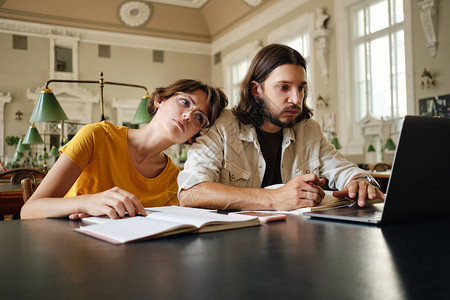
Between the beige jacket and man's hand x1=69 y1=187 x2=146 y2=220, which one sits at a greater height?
the beige jacket

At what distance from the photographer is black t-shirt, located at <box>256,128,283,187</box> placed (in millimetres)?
1928

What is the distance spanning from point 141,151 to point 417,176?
1241mm

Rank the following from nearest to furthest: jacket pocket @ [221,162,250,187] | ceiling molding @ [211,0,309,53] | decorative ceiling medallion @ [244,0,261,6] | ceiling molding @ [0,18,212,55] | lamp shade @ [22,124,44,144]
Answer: jacket pocket @ [221,162,250,187] → lamp shade @ [22,124,44,144] → ceiling molding @ [211,0,309,53] → decorative ceiling medallion @ [244,0,261,6] → ceiling molding @ [0,18,212,55]

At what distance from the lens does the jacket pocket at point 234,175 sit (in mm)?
1812

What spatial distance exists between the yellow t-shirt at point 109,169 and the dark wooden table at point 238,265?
0.81 metres

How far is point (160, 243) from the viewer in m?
0.74

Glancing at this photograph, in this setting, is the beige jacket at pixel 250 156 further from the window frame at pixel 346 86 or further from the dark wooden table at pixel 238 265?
the window frame at pixel 346 86

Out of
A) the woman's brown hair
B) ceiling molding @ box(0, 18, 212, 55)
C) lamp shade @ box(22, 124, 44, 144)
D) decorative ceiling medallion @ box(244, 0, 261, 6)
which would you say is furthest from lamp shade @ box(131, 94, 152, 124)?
ceiling molding @ box(0, 18, 212, 55)

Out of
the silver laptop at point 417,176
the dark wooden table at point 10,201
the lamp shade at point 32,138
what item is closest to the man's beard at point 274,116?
the silver laptop at point 417,176

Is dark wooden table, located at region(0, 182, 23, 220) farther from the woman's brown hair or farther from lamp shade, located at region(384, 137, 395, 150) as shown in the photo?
lamp shade, located at region(384, 137, 395, 150)

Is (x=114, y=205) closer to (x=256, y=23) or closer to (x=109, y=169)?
(x=109, y=169)

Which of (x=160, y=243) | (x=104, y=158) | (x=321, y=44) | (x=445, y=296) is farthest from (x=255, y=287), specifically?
(x=321, y=44)

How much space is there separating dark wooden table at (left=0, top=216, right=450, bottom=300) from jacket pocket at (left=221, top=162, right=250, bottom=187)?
927 mm

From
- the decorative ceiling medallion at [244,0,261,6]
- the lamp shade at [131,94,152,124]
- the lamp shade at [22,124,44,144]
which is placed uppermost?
the decorative ceiling medallion at [244,0,261,6]
